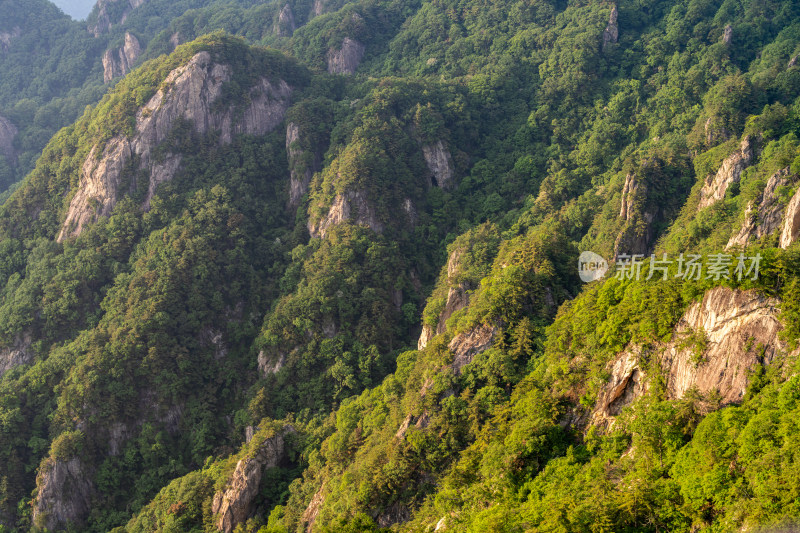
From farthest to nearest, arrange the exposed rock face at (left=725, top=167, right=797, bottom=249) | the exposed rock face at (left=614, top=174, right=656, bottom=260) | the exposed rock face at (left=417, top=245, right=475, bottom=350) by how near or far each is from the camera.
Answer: the exposed rock face at (left=417, top=245, right=475, bottom=350), the exposed rock face at (left=614, top=174, right=656, bottom=260), the exposed rock face at (left=725, top=167, right=797, bottom=249)

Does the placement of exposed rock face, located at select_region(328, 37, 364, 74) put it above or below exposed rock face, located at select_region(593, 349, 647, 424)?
above

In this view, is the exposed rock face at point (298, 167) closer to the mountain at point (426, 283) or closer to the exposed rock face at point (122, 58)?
the mountain at point (426, 283)

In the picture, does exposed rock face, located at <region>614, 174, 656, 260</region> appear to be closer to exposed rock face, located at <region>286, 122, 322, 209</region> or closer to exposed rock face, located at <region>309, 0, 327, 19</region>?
exposed rock face, located at <region>286, 122, 322, 209</region>

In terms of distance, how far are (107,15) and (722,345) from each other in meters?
181

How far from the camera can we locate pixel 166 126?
9462cm

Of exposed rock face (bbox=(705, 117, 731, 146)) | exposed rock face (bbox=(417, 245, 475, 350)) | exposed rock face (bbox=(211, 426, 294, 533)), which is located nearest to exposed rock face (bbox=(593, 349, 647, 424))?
exposed rock face (bbox=(417, 245, 475, 350))

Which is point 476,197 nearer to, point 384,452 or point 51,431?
point 384,452

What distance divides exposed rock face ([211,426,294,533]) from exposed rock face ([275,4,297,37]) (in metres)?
105

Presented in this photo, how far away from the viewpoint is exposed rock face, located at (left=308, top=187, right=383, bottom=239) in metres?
86.3

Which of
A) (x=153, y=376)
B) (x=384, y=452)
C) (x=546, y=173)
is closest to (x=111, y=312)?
(x=153, y=376)

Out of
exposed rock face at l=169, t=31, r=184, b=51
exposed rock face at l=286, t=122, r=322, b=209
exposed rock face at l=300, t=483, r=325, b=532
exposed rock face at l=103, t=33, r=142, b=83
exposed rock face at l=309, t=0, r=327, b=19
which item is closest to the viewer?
exposed rock face at l=300, t=483, r=325, b=532

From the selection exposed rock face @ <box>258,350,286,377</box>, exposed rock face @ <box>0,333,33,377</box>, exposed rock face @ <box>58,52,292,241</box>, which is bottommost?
exposed rock face @ <box>258,350,286,377</box>

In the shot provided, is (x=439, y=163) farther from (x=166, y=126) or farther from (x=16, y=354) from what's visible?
(x=16, y=354)

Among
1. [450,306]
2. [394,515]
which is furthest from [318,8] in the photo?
[394,515]
